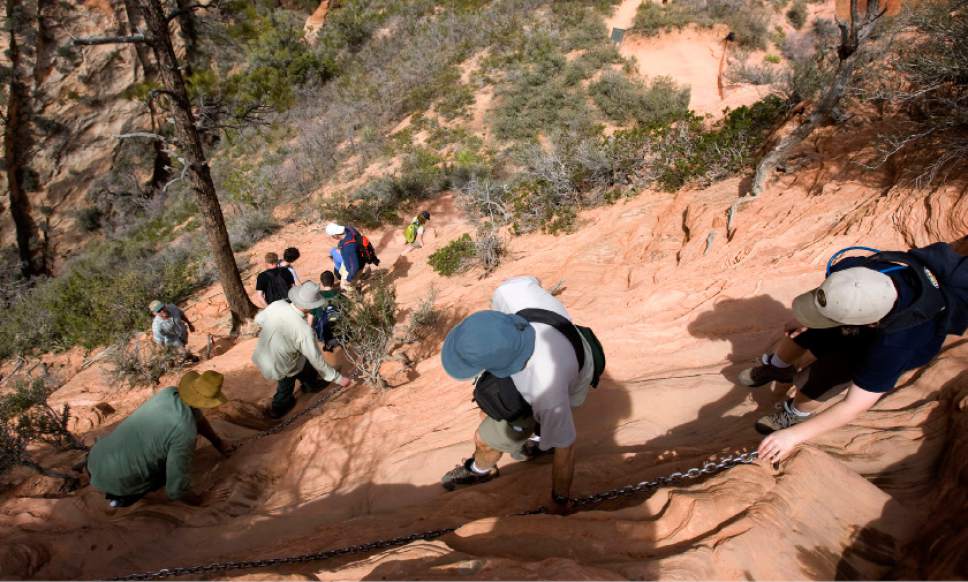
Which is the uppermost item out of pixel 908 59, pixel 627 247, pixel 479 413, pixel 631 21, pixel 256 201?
pixel 631 21

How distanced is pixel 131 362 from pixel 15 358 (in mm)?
4558

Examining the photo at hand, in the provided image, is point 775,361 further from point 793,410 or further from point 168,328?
point 168,328

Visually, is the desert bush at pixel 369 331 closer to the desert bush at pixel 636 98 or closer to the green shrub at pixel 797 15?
the desert bush at pixel 636 98

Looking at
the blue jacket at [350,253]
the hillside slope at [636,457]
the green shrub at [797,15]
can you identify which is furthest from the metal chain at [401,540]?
the green shrub at [797,15]

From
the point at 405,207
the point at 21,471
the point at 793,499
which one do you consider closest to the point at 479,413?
the point at 793,499

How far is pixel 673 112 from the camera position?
11.5 meters

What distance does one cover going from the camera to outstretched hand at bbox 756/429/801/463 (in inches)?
91.3

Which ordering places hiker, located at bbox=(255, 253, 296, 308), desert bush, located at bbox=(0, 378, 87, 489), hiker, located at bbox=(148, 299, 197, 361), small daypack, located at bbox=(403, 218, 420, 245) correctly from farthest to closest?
1. small daypack, located at bbox=(403, 218, 420, 245)
2. hiker, located at bbox=(148, 299, 197, 361)
3. hiker, located at bbox=(255, 253, 296, 308)
4. desert bush, located at bbox=(0, 378, 87, 489)

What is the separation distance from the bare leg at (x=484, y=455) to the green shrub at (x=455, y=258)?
472 centimetres

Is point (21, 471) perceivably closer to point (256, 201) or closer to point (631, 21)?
point (256, 201)

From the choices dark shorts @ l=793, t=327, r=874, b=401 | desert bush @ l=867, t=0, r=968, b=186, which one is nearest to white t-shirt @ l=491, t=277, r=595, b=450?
dark shorts @ l=793, t=327, r=874, b=401

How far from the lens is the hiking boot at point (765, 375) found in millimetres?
3404

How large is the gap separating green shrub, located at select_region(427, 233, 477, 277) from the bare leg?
4.72 meters

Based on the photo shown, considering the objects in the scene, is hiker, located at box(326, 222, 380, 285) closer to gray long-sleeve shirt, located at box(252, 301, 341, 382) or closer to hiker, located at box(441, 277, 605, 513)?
gray long-sleeve shirt, located at box(252, 301, 341, 382)
